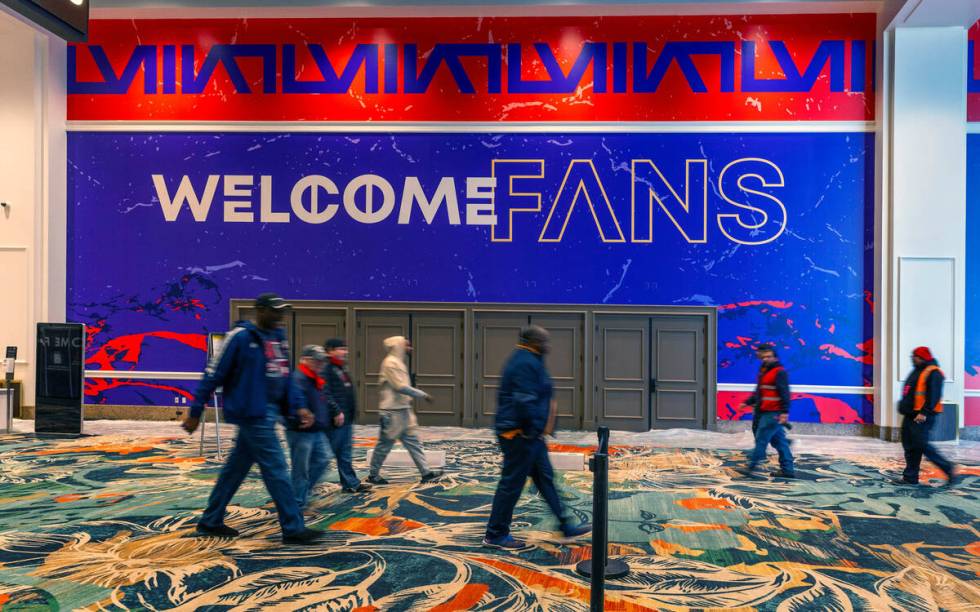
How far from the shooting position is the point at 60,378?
36.8 feet

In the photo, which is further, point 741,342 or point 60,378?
point 741,342

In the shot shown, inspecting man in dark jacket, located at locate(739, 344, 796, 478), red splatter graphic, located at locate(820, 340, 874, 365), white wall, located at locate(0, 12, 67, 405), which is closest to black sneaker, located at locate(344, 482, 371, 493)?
man in dark jacket, located at locate(739, 344, 796, 478)

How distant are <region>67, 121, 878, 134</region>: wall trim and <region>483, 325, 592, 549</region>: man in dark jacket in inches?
296

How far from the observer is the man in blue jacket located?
554 centimetres

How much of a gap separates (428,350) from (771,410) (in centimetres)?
585

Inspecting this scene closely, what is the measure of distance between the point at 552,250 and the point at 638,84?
2.98 m

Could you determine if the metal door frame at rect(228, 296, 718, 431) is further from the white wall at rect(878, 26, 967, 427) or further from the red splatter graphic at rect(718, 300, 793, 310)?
the white wall at rect(878, 26, 967, 427)

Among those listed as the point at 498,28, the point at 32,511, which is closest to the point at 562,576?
the point at 32,511

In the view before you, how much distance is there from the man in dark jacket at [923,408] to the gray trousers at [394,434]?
5.05 meters

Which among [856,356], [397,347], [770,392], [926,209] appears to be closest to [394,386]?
[397,347]

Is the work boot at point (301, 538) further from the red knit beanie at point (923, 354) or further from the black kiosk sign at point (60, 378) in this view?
the black kiosk sign at point (60, 378)

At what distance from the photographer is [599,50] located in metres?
12.5

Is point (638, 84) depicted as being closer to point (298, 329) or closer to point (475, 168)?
point (475, 168)

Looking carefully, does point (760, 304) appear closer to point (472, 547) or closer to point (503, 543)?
point (503, 543)
